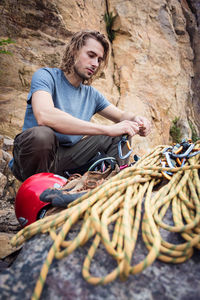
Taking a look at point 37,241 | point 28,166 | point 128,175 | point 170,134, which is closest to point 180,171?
point 128,175

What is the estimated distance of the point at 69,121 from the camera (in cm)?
139

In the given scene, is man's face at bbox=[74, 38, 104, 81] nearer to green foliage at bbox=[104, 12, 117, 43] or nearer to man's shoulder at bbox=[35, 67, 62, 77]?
man's shoulder at bbox=[35, 67, 62, 77]

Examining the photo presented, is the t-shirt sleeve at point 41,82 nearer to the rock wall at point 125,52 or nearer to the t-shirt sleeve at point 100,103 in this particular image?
the t-shirt sleeve at point 100,103

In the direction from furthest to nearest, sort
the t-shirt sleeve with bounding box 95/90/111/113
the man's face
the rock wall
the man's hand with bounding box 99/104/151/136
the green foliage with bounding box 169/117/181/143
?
the green foliage with bounding box 169/117/181/143 → the rock wall → the t-shirt sleeve with bounding box 95/90/111/113 → the man's face → the man's hand with bounding box 99/104/151/136

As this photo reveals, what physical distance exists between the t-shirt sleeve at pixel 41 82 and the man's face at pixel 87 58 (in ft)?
1.25

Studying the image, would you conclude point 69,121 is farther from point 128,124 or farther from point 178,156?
point 178,156

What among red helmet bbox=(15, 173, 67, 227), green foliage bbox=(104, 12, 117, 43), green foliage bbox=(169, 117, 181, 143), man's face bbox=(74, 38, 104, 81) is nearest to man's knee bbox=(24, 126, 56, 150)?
red helmet bbox=(15, 173, 67, 227)

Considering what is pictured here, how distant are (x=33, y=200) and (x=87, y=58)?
1.69 metres

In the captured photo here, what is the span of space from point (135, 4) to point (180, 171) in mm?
6736

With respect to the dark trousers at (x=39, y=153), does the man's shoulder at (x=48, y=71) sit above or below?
above

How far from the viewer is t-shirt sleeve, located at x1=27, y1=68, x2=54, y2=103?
1.57 metres

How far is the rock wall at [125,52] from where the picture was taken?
148 inches

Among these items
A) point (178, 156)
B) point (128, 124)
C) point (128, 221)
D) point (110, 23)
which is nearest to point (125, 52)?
point (110, 23)

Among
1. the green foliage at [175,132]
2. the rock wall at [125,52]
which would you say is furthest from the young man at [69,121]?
the green foliage at [175,132]
